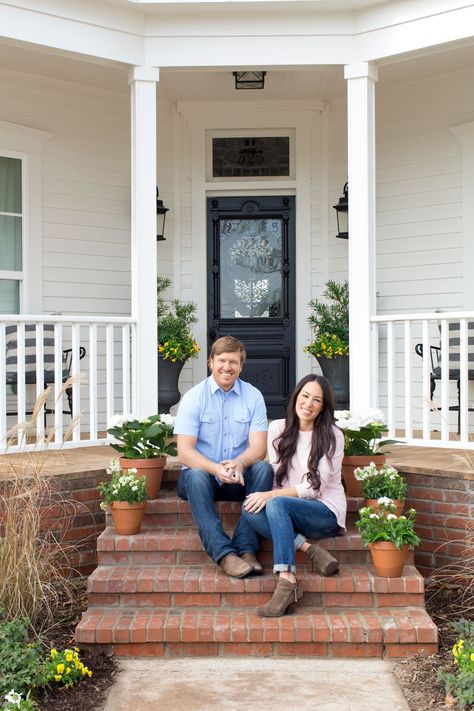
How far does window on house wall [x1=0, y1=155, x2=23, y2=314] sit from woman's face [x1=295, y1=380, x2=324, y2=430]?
3473 mm

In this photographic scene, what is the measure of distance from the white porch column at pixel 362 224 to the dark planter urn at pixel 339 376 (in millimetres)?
1052

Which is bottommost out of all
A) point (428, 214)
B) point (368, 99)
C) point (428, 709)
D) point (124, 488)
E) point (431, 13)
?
point (428, 709)

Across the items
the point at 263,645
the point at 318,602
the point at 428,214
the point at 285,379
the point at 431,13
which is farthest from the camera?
the point at 285,379

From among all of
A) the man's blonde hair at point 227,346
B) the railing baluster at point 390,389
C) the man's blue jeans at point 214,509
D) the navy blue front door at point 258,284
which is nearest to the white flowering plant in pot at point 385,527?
the man's blue jeans at point 214,509

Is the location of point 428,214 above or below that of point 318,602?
above

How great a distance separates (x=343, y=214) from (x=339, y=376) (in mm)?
1427

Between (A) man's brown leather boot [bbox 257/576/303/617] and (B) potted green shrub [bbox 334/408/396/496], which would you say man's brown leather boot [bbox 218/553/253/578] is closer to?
(A) man's brown leather boot [bbox 257/576/303/617]

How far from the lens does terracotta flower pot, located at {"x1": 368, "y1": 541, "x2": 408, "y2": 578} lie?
3.69 m

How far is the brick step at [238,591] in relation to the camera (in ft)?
12.1

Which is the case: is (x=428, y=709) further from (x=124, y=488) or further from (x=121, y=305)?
(x=121, y=305)

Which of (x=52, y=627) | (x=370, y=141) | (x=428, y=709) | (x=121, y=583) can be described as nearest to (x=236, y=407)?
(x=121, y=583)

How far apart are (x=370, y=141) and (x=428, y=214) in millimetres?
1446

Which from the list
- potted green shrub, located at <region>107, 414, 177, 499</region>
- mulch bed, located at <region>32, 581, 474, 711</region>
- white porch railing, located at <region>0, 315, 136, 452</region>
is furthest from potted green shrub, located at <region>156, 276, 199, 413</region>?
mulch bed, located at <region>32, 581, 474, 711</region>

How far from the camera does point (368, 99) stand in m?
5.46
